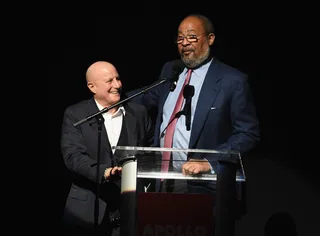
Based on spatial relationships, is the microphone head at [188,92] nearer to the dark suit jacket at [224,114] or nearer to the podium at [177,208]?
the dark suit jacket at [224,114]

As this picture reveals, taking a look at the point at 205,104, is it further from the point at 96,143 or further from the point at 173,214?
A: the point at 173,214

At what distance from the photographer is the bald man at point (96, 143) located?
11.9 feet

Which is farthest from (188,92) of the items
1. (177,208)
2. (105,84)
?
(177,208)

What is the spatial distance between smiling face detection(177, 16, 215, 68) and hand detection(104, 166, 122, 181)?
0.93 metres

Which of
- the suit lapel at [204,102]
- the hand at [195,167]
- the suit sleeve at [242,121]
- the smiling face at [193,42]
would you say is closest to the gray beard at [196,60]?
the smiling face at [193,42]

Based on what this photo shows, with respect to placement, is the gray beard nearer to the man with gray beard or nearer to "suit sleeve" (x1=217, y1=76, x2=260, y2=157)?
the man with gray beard

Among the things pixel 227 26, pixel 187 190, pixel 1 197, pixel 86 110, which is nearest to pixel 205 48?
pixel 227 26

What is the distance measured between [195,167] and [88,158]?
3.18ft

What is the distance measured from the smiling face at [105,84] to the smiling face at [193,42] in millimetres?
479

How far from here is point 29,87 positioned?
4.59 metres

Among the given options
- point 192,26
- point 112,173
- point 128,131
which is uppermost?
point 192,26

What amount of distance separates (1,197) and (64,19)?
4.66 ft

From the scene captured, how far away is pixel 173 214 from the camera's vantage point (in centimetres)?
282

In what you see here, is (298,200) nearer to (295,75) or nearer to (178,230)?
(295,75)
